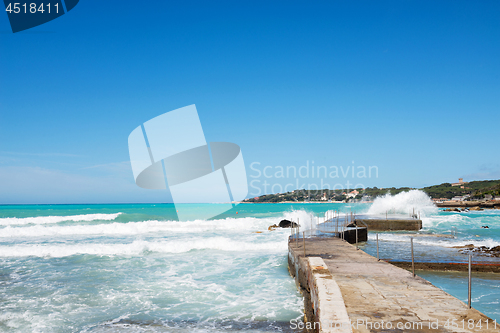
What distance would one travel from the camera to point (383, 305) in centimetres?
494

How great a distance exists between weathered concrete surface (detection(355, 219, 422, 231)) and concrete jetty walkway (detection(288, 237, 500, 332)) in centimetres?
1936

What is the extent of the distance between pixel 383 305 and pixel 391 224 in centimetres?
2317

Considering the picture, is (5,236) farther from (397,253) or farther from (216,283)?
(397,253)

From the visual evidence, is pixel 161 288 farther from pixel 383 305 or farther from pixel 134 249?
pixel 134 249

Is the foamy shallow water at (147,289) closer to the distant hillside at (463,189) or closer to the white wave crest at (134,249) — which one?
the white wave crest at (134,249)

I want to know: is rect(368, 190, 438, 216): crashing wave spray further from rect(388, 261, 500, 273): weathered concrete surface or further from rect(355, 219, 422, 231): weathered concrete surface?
rect(388, 261, 500, 273): weathered concrete surface

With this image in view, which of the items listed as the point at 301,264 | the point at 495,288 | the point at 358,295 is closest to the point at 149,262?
the point at 301,264

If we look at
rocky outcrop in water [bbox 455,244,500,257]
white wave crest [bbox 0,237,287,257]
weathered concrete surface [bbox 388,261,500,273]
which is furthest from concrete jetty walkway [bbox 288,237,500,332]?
white wave crest [bbox 0,237,287,257]

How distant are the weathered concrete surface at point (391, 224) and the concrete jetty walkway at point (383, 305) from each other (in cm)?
1936

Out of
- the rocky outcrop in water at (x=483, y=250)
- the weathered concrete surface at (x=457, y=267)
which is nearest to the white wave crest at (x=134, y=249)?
the weathered concrete surface at (x=457, y=267)

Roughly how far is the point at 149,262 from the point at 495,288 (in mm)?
12703

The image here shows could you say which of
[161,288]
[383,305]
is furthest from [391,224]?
[383,305]

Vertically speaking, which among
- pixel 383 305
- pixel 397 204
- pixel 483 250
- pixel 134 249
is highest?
pixel 383 305

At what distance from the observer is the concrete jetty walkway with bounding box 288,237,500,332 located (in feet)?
13.4
